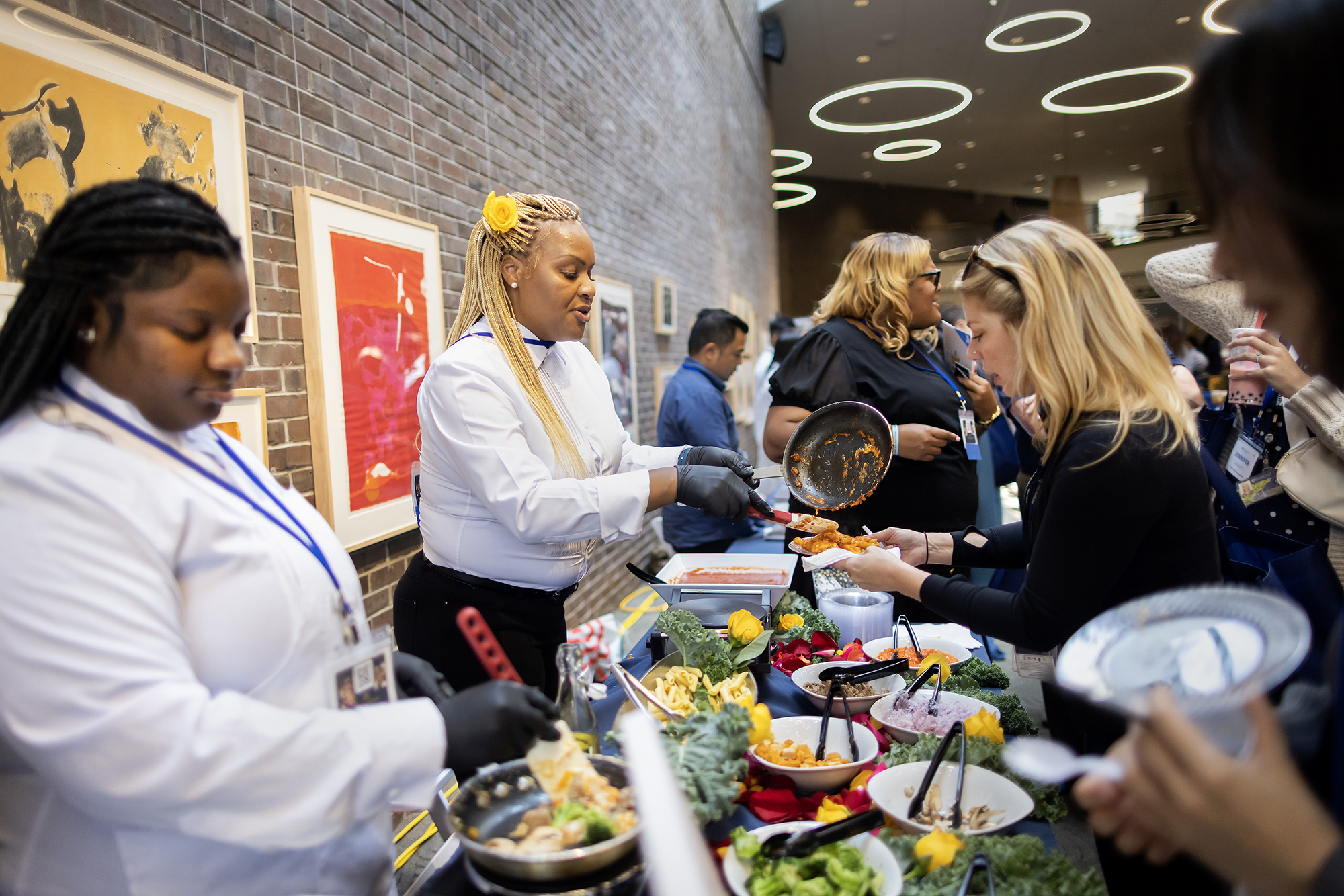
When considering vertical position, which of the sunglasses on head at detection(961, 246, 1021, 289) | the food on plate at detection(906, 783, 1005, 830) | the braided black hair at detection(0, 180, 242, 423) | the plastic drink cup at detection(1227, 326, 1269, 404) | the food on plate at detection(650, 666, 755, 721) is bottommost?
the food on plate at detection(906, 783, 1005, 830)

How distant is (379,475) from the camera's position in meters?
2.72

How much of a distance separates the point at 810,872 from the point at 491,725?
1.68ft

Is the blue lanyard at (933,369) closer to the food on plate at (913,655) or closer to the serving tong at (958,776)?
the food on plate at (913,655)

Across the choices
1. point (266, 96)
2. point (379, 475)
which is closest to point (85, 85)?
point (266, 96)

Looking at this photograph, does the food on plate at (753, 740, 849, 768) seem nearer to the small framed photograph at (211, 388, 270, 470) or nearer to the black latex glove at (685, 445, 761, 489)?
the black latex glove at (685, 445, 761, 489)

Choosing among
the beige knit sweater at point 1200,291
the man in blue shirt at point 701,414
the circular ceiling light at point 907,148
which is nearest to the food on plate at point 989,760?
the beige knit sweater at point 1200,291

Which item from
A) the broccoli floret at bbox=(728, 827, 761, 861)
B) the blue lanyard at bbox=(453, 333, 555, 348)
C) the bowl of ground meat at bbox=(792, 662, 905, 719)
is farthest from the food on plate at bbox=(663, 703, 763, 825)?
the blue lanyard at bbox=(453, 333, 555, 348)

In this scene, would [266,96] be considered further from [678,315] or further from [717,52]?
[717,52]

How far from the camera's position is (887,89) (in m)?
13.2

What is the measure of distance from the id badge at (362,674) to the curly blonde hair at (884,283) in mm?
2229

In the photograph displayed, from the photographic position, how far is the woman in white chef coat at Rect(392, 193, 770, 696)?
175 centimetres

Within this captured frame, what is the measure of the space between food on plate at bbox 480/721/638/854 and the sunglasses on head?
123 centimetres

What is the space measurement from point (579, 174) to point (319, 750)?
442cm

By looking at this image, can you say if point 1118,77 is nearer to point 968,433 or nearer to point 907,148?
point 907,148
